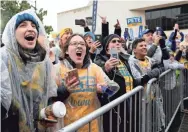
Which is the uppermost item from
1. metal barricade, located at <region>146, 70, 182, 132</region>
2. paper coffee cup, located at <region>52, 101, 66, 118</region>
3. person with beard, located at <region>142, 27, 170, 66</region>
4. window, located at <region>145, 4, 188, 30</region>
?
window, located at <region>145, 4, 188, 30</region>

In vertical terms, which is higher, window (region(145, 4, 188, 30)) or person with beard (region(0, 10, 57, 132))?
window (region(145, 4, 188, 30))

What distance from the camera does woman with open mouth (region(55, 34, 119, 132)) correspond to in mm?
2674

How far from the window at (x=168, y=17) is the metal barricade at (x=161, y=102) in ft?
58.1

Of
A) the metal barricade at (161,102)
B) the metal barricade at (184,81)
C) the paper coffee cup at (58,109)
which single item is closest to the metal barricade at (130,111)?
the metal barricade at (161,102)

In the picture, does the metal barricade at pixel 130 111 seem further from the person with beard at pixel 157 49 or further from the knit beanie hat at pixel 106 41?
the person with beard at pixel 157 49

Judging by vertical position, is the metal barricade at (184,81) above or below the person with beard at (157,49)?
below

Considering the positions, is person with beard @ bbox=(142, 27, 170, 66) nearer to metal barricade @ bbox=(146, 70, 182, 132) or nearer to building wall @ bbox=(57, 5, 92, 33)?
metal barricade @ bbox=(146, 70, 182, 132)

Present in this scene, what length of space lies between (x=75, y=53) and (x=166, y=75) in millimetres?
2444

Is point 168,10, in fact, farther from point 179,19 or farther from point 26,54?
point 26,54

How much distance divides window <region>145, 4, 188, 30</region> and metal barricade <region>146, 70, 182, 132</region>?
17.7 metres

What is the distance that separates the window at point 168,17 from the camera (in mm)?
23045

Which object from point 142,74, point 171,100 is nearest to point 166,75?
point 171,100

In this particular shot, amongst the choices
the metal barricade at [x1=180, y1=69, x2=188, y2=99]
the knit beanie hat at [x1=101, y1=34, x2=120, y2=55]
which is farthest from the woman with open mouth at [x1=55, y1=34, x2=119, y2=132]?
the metal barricade at [x1=180, y1=69, x2=188, y2=99]

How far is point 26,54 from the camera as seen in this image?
6.95ft
